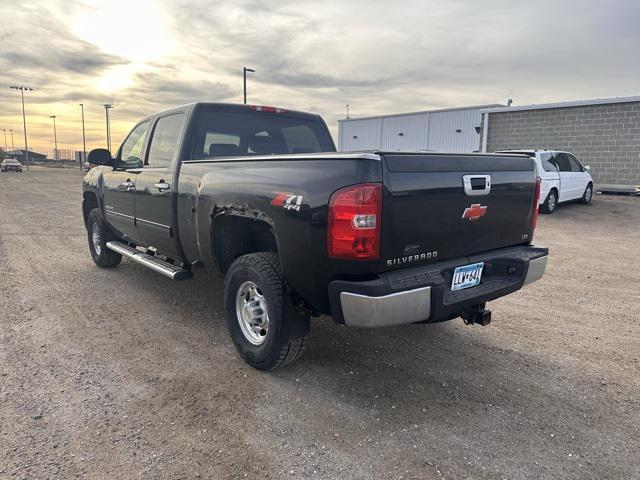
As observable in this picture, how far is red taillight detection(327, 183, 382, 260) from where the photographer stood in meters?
2.67

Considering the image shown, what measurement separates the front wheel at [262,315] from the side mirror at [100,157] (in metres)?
2.86

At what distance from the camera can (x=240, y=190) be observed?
346 cm

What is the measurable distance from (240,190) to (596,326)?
3.59m

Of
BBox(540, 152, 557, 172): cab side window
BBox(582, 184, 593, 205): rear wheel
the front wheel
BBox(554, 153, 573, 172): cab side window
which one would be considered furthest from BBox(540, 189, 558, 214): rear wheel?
the front wheel

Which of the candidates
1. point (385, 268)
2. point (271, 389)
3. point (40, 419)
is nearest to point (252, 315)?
point (271, 389)

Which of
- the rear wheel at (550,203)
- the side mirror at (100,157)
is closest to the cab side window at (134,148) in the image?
the side mirror at (100,157)

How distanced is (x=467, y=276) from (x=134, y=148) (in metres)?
4.24

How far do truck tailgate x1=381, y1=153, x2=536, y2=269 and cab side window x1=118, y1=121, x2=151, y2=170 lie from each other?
350cm

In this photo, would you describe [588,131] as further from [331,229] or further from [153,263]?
[331,229]

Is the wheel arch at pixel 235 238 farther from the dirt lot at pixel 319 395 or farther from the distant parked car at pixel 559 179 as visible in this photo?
the distant parked car at pixel 559 179

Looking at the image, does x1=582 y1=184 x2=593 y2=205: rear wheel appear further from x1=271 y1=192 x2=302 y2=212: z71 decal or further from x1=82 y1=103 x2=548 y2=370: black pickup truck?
x1=271 y1=192 x2=302 y2=212: z71 decal

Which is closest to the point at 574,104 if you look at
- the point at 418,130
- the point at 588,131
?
the point at 588,131

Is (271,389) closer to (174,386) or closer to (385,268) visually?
(174,386)

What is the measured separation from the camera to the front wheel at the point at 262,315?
3246 mm
